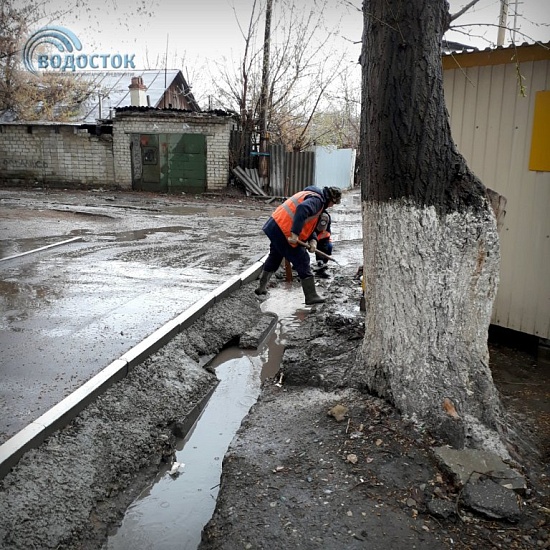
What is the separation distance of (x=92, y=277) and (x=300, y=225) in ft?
9.29

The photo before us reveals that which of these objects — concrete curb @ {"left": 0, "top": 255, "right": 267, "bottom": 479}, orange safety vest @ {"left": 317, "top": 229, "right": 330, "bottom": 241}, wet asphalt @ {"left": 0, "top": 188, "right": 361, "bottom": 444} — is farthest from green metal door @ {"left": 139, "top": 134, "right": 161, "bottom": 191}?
concrete curb @ {"left": 0, "top": 255, "right": 267, "bottom": 479}

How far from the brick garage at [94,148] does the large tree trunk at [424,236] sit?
1592 centimetres

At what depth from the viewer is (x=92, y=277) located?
22.7 ft

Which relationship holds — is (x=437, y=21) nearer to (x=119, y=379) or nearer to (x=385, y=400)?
(x=385, y=400)

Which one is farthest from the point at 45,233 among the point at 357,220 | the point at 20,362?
the point at 357,220

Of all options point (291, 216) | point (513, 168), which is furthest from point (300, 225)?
point (513, 168)

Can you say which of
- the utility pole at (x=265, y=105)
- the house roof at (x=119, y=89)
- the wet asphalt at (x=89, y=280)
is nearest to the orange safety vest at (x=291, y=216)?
the wet asphalt at (x=89, y=280)

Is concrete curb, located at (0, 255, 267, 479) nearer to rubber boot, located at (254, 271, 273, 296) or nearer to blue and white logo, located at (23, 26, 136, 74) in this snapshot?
rubber boot, located at (254, 271, 273, 296)

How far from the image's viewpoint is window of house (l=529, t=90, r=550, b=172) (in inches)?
173

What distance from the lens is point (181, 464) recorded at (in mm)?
3490

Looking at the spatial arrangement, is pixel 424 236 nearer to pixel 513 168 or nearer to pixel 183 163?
pixel 513 168

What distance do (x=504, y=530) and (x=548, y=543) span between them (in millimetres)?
184

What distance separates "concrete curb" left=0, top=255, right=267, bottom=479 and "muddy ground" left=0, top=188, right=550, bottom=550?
0.05m

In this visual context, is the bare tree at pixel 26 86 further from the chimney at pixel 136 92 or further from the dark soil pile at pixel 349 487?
the dark soil pile at pixel 349 487
